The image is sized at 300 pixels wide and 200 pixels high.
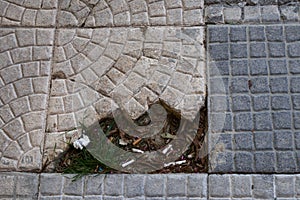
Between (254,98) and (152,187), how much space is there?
87cm

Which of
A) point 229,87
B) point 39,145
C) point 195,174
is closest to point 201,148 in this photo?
point 195,174

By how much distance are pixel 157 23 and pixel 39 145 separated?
1.16m

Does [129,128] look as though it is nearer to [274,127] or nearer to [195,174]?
Result: [195,174]

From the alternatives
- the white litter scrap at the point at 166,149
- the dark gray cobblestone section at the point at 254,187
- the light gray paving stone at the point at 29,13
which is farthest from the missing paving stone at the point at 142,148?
the light gray paving stone at the point at 29,13

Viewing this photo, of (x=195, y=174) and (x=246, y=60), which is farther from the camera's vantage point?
(x=246, y=60)

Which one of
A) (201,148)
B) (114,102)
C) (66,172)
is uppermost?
(114,102)

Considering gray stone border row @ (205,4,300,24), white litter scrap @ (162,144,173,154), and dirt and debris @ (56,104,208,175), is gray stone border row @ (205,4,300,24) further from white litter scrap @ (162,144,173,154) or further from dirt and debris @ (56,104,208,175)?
white litter scrap @ (162,144,173,154)

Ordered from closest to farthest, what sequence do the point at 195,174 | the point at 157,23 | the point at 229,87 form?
the point at 195,174
the point at 229,87
the point at 157,23

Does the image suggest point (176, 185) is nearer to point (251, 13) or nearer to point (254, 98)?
point (254, 98)

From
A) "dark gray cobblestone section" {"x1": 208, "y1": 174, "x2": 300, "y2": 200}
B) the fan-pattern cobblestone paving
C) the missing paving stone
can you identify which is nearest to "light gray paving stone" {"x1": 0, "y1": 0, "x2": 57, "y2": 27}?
the fan-pattern cobblestone paving

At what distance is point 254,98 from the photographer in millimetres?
2854

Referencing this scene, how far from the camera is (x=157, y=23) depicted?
123 inches

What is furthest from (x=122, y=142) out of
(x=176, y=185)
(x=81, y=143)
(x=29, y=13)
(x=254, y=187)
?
(x=29, y=13)

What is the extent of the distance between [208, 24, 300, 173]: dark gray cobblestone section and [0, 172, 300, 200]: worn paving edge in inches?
2.9
